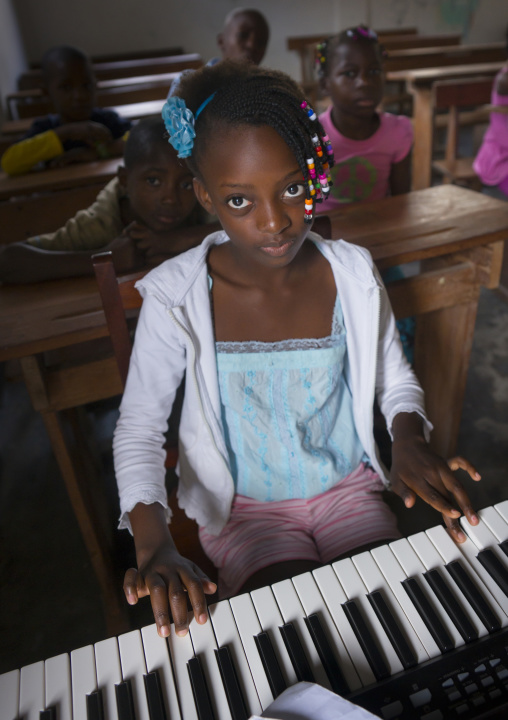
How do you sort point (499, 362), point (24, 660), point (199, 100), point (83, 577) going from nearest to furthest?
point (199, 100) → point (24, 660) → point (83, 577) → point (499, 362)

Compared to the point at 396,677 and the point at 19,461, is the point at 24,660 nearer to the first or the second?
the point at 19,461

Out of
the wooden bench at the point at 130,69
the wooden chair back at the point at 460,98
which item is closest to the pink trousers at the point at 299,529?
the wooden chair back at the point at 460,98

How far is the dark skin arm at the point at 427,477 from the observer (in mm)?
790

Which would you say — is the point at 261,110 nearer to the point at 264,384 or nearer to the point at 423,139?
the point at 264,384

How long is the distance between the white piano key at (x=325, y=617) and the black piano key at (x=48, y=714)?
334 millimetres

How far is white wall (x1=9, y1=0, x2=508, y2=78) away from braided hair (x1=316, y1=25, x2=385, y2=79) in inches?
264

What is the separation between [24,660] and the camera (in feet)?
4.64

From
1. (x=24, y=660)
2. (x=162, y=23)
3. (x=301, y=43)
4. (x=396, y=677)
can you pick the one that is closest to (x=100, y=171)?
(x=24, y=660)

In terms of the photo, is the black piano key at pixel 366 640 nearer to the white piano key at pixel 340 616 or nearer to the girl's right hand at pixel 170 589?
the white piano key at pixel 340 616

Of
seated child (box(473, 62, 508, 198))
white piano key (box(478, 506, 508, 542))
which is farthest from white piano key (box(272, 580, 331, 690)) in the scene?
seated child (box(473, 62, 508, 198))

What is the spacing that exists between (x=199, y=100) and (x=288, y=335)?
45cm

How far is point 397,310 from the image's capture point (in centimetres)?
145

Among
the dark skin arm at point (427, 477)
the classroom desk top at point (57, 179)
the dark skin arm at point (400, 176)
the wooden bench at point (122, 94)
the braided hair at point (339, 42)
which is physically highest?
the braided hair at point (339, 42)

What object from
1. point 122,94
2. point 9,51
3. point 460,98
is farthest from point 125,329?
point 9,51
